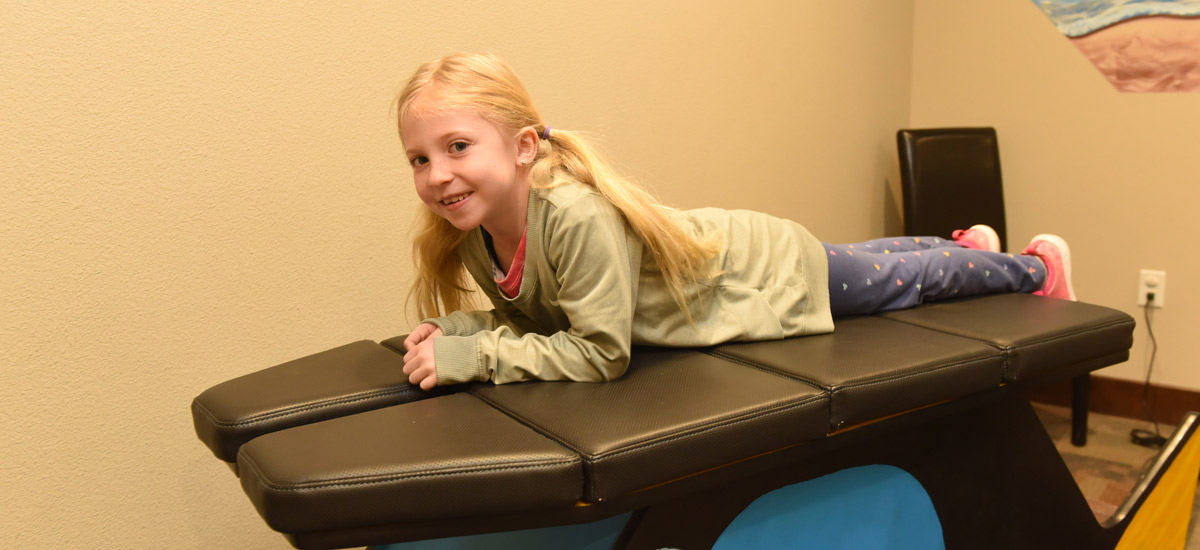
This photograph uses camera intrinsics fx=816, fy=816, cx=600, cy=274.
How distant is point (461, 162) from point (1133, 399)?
2.28 m

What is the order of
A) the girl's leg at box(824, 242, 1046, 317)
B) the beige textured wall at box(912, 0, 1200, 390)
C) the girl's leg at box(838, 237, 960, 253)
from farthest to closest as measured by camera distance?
the beige textured wall at box(912, 0, 1200, 390) → the girl's leg at box(838, 237, 960, 253) → the girl's leg at box(824, 242, 1046, 317)

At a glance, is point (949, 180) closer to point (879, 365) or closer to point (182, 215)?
point (879, 365)

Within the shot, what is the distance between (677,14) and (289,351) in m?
1.25

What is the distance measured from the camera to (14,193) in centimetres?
115

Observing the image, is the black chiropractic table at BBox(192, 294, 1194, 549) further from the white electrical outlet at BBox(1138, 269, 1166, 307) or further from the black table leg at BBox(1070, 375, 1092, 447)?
the white electrical outlet at BBox(1138, 269, 1166, 307)

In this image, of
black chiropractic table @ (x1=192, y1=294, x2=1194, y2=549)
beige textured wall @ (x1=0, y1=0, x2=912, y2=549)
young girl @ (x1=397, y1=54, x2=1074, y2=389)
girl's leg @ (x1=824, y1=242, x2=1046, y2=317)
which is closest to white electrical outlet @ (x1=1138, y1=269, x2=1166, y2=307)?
girl's leg @ (x1=824, y1=242, x2=1046, y2=317)

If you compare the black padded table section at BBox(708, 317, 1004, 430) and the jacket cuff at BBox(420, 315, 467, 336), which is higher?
the jacket cuff at BBox(420, 315, 467, 336)

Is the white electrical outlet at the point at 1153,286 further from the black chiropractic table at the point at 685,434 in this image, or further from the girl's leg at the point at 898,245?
the black chiropractic table at the point at 685,434

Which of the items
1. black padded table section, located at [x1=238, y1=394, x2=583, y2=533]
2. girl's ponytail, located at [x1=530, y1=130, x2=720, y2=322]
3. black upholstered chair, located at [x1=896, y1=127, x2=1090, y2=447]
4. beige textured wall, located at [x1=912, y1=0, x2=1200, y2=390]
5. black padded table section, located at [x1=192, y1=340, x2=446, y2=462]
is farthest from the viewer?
black upholstered chair, located at [x1=896, y1=127, x2=1090, y2=447]

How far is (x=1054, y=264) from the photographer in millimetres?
1775

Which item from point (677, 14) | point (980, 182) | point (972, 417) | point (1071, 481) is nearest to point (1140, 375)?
point (980, 182)

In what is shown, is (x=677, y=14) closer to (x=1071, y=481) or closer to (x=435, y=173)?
(x=435, y=173)

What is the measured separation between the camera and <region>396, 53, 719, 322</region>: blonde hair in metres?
1.10

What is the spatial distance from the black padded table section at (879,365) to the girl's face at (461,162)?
0.41 metres
